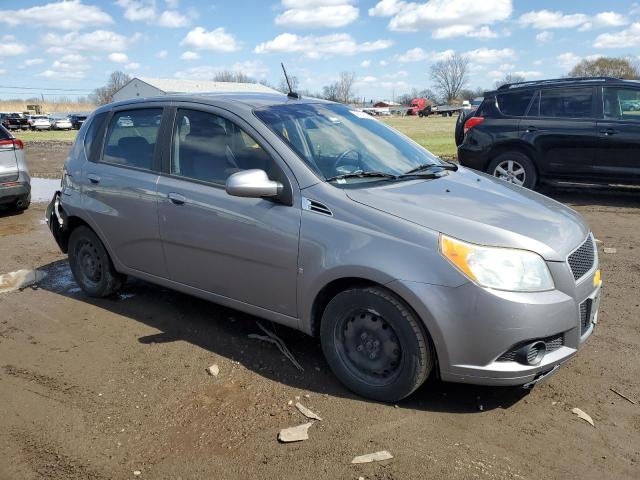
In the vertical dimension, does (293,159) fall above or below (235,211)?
above

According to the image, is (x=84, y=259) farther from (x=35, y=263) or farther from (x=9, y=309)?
(x=35, y=263)

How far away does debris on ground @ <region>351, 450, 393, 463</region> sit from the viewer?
2793mm

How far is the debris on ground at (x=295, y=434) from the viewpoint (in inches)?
118

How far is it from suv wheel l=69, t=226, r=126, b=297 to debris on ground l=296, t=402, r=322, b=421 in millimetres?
2527

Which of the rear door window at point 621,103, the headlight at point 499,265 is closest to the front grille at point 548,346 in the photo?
the headlight at point 499,265

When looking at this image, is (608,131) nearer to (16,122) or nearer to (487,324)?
(487,324)

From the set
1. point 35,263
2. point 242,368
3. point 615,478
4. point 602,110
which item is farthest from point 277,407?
point 602,110

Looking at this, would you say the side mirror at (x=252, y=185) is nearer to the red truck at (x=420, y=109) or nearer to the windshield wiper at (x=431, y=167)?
the windshield wiper at (x=431, y=167)

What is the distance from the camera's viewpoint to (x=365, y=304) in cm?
319

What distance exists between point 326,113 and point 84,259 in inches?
108

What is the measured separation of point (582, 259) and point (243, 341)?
2.43 m

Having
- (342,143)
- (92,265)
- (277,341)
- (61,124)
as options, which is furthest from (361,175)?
(61,124)

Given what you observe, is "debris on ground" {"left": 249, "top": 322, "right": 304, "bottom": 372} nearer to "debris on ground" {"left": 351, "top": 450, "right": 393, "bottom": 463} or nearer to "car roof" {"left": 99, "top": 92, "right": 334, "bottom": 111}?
"debris on ground" {"left": 351, "top": 450, "right": 393, "bottom": 463}

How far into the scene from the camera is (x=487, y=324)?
113 inches
